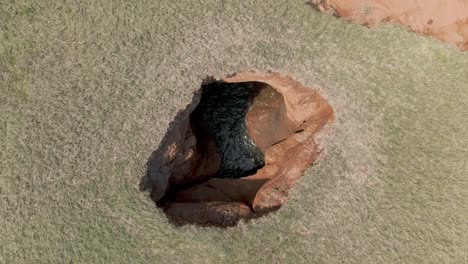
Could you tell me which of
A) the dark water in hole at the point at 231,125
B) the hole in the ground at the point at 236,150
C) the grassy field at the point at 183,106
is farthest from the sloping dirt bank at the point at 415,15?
the dark water in hole at the point at 231,125

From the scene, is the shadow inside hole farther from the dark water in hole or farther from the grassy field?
the grassy field

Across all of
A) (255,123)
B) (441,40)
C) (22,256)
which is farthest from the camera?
(255,123)

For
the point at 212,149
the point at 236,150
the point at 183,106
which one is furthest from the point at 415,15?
the point at 212,149

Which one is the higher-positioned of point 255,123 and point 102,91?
point 102,91

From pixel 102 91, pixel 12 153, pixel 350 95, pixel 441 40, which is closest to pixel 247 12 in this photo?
pixel 350 95

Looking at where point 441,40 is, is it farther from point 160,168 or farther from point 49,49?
point 49,49

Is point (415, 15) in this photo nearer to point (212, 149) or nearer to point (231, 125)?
point (231, 125)

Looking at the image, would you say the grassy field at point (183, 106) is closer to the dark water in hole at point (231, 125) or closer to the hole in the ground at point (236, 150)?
the hole in the ground at point (236, 150)
